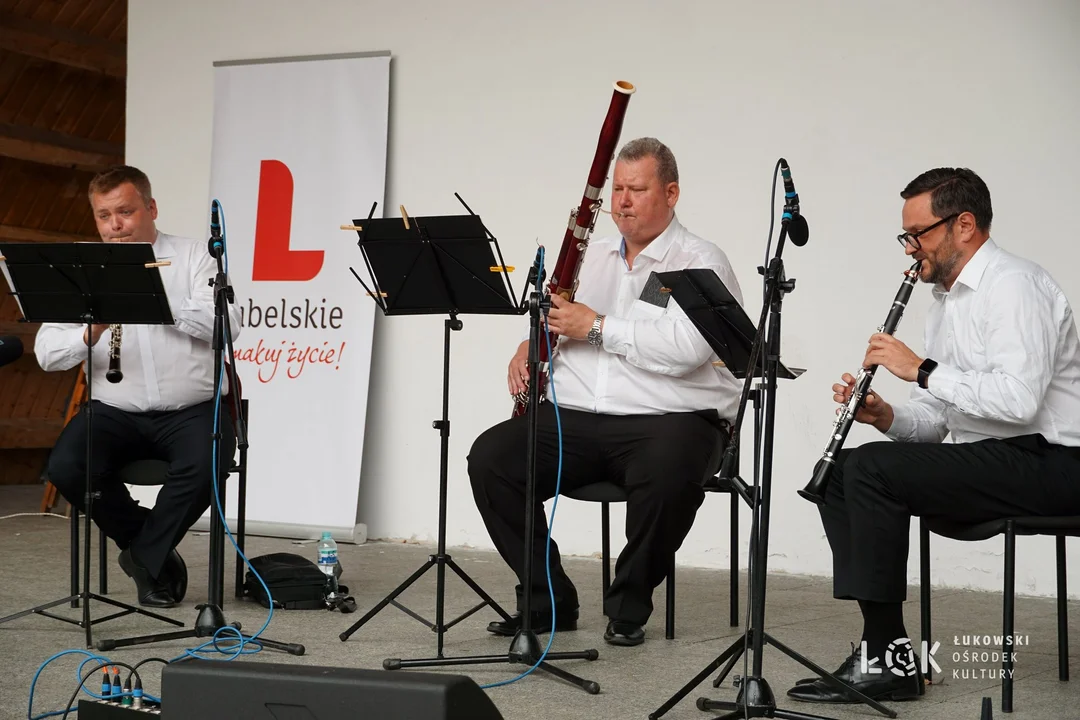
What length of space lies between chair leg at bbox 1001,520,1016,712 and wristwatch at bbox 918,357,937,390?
35 centimetres

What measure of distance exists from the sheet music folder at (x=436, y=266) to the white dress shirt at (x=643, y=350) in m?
0.46

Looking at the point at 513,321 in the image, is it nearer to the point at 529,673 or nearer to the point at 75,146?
the point at 529,673

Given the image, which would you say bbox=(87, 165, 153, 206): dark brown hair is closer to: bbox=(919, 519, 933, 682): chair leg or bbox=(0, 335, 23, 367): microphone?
bbox=(0, 335, 23, 367): microphone

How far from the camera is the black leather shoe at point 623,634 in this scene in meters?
3.15

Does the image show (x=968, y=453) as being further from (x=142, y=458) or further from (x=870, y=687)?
(x=142, y=458)

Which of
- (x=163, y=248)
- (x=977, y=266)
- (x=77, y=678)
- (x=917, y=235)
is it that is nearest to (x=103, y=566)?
(x=163, y=248)

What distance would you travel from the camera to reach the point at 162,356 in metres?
3.69

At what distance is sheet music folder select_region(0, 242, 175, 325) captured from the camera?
301 cm

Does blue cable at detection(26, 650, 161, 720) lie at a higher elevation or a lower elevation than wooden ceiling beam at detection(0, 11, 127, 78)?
lower

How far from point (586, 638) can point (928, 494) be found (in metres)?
1.09

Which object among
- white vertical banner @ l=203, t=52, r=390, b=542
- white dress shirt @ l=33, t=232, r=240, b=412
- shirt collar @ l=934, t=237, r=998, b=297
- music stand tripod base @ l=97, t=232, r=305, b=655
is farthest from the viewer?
white vertical banner @ l=203, t=52, r=390, b=542

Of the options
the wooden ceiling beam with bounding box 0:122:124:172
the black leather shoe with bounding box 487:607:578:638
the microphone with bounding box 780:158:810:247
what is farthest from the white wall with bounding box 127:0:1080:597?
the wooden ceiling beam with bounding box 0:122:124:172

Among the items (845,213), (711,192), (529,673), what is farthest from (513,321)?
(529,673)

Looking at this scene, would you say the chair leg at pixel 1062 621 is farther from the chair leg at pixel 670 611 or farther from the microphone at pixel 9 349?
the microphone at pixel 9 349
